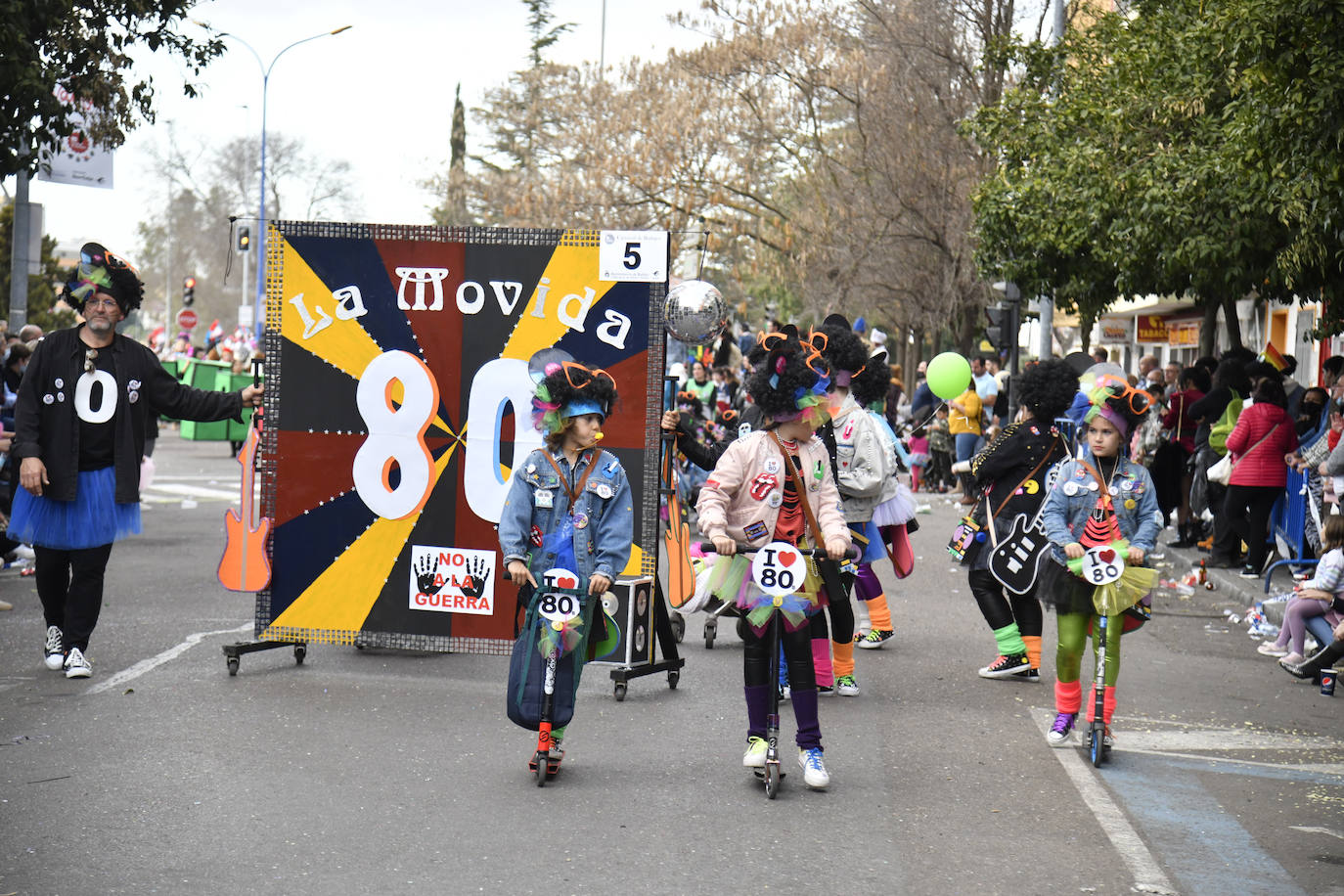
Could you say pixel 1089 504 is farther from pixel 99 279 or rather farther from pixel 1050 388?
pixel 99 279

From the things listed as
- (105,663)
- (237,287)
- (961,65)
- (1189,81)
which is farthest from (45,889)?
(237,287)

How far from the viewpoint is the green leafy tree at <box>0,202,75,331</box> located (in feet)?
82.0

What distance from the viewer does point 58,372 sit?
8289 mm

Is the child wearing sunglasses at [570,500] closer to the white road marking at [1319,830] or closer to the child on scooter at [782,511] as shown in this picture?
the child on scooter at [782,511]

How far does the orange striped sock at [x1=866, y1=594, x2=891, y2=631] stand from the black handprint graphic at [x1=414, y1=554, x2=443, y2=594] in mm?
2987

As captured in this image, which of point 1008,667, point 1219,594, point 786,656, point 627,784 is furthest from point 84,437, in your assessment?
point 1219,594

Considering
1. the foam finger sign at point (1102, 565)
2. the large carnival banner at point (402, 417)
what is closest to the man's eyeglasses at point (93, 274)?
the large carnival banner at point (402, 417)

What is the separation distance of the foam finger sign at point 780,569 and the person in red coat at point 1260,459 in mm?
8645

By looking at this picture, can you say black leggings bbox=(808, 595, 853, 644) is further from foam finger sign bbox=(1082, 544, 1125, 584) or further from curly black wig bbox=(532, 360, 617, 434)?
curly black wig bbox=(532, 360, 617, 434)

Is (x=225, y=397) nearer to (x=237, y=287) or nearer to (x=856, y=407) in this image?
(x=856, y=407)

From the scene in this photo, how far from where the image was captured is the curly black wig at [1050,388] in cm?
805

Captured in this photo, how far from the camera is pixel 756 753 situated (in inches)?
249

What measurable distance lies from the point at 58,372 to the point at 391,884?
4503mm

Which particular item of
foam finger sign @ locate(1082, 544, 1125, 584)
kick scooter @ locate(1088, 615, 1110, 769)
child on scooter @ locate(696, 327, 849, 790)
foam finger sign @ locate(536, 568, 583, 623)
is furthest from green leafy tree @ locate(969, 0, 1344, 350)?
foam finger sign @ locate(536, 568, 583, 623)
